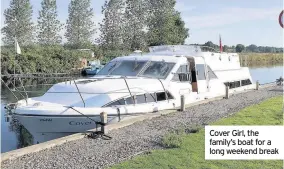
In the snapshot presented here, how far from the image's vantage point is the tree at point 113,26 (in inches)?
2407

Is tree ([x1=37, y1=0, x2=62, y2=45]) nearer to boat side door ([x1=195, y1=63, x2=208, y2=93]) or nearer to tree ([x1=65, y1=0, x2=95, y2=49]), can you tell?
tree ([x1=65, y1=0, x2=95, y2=49])

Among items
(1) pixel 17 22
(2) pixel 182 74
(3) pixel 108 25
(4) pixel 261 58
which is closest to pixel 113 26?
(3) pixel 108 25

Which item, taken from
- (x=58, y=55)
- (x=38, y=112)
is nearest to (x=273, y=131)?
(x=38, y=112)

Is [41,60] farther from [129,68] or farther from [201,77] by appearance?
[201,77]

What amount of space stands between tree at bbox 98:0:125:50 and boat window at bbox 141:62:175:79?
48.1 meters

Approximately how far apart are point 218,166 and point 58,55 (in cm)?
4284

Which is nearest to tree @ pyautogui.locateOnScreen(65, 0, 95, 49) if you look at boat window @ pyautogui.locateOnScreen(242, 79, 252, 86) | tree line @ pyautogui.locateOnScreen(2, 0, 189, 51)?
tree line @ pyautogui.locateOnScreen(2, 0, 189, 51)

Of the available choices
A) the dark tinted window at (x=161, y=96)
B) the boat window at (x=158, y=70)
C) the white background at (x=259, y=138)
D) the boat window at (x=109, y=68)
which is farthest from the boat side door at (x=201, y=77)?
the white background at (x=259, y=138)

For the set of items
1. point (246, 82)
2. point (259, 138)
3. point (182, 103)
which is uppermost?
point (246, 82)

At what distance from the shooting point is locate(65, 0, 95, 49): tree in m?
62.0

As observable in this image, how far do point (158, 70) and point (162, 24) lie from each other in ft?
150

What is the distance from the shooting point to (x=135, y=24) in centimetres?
6028

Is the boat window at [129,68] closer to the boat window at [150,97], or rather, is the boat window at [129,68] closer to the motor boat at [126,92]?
the motor boat at [126,92]

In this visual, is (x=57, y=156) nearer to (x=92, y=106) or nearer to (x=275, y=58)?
(x=92, y=106)
